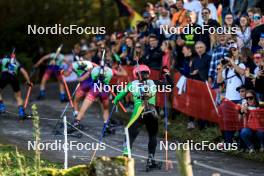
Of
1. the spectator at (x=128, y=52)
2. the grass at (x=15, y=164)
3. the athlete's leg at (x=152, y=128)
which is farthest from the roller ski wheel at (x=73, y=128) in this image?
the athlete's leg at (x=152, y=128)

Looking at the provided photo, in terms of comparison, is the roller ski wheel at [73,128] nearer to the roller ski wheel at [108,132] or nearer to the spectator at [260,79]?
the roller ski wheel at [108,132]

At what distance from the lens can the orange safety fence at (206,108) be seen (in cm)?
1655

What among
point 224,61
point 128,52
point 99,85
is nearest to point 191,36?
point 99,85

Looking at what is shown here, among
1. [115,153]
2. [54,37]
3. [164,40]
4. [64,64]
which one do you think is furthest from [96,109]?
[54,37]

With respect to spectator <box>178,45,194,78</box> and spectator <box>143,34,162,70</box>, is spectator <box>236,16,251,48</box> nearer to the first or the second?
spectator <box>178,45,194,78</box>

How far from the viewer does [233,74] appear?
1766 cm

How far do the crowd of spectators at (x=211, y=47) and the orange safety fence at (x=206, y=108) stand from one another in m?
0.19

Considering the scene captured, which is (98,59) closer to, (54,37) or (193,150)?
(193,150)

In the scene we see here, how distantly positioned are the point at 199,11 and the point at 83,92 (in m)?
3.88

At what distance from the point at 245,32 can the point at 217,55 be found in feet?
2.76

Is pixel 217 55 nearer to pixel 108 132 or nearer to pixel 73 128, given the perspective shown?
pixel 108 132

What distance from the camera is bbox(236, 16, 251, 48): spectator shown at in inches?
743

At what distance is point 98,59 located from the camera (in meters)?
23.6

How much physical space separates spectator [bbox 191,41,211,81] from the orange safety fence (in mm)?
229
